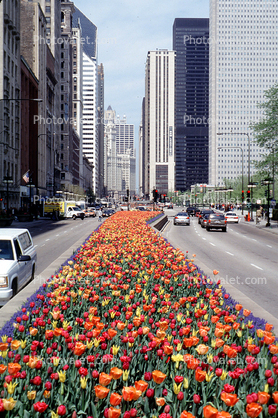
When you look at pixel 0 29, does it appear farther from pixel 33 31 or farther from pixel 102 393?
pixel 102 393

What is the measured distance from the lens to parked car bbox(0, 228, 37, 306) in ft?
31.7

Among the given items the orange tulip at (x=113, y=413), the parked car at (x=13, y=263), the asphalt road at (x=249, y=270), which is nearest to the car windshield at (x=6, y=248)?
the parked car at (x=13, y=263)

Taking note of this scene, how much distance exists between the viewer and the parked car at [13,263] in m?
9.67

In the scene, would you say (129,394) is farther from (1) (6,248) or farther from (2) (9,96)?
(2) (9,96)

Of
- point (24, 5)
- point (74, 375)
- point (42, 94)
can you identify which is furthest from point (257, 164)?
point (24, 5)

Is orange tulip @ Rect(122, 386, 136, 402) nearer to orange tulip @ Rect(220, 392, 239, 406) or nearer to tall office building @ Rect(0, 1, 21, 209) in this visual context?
orange tulip @ Rect(220, 392, 239, 406)

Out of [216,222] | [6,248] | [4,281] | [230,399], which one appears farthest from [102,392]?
[216,222]

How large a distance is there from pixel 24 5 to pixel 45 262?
A: 82.9 meters

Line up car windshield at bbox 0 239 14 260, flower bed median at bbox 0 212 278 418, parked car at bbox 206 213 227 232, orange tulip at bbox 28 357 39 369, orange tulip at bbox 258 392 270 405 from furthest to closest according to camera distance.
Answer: parked car at bbox 206 213 227 232, car windshield at bbox 0 239 14 260, orange tulip at bbox 28 357 39 369, flower bed median at bbox 0 212 278 418, orange tulip at bbox 258 392 270 405

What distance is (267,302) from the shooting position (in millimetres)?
10672

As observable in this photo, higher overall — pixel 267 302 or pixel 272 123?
pixel 272 123

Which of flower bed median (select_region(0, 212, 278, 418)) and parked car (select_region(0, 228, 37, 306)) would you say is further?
parked car (select_region(0, 228, 37, 306))

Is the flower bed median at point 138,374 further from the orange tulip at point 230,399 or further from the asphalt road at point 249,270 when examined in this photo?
the asphalt road at point 249,270

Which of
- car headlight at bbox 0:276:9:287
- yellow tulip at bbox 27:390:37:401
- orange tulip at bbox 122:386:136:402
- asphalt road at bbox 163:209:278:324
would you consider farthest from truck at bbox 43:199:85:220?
orange tulip at bbox 122:386:136:402
